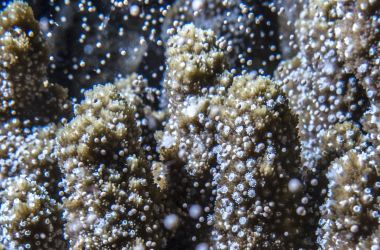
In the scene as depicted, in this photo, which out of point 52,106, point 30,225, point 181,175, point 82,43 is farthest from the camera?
point 82,43

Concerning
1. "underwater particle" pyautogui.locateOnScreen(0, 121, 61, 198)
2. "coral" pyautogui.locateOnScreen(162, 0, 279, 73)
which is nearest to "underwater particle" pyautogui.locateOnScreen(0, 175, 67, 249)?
"underwater particle" pyautogui.locateOnScreen(0, 121, 61, 198)

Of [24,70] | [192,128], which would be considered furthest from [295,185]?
→ [24,70]

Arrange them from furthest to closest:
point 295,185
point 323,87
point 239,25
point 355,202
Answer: point 239,25, point 323,87, point 295,185, point 355,202

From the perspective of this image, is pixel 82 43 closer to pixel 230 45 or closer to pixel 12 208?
pixel 230 45

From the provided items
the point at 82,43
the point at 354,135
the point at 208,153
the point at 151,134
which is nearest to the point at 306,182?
the point at 354,135

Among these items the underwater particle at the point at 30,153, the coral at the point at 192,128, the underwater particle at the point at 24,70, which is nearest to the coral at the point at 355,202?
the coral at the point at 192,128

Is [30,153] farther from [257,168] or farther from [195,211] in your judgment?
[257,168]

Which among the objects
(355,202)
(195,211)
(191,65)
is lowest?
(355,202)
